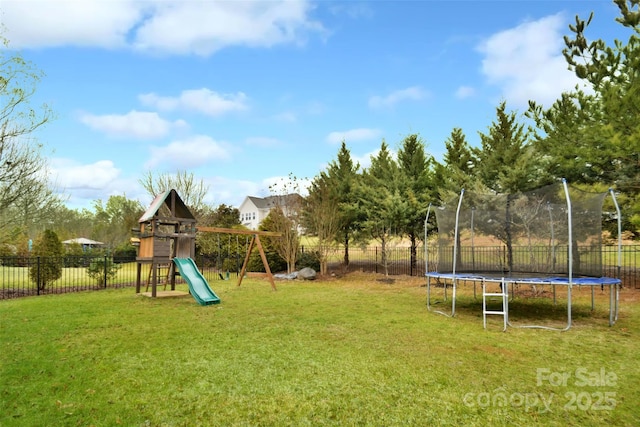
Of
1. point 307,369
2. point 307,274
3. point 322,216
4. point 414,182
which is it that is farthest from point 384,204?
point 307,369

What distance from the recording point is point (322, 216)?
16.6 m

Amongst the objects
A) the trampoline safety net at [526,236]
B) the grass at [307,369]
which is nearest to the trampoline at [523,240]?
the trampoline safety net at [526,236]

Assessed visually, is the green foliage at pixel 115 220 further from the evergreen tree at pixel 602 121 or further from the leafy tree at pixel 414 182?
the evergreen tree at pixel 602 121

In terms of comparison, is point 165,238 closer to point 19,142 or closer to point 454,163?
point 19,142

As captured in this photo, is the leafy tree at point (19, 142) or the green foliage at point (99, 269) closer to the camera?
the leafy tree at point (19, 142)

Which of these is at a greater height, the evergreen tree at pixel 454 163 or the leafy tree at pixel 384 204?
the evergreen tree at pixel 454 163

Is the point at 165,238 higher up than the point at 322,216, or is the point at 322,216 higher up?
the point at 322,216

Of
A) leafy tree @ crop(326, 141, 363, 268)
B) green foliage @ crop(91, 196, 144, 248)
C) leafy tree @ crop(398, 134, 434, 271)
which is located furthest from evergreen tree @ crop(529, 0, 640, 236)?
green foliage @ crop(91, 196, 144, 248)

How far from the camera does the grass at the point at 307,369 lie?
331 centimetres

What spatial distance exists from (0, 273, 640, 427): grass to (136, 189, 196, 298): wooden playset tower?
2622mm

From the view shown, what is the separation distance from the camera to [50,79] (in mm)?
11500

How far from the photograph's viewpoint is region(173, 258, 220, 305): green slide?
912cm

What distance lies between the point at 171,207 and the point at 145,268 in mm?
13570

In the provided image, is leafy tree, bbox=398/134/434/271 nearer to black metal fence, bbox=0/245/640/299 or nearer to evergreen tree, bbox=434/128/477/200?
evergreen tree, bbox=434/128/477/200
